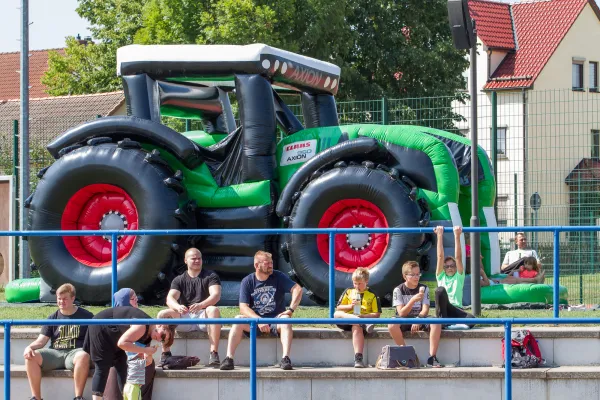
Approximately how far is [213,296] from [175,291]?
0.38 meters

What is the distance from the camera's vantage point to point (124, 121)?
43.0 feet

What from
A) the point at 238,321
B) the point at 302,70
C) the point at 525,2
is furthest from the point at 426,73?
the point at 238,321

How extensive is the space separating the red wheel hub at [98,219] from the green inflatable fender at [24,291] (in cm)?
89

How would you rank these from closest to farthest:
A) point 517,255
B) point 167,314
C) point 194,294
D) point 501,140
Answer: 1. point 167,314
2. point 194,294
3. point 517,255
4. point 501,140

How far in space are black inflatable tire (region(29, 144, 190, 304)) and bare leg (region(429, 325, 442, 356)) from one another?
10.5ft

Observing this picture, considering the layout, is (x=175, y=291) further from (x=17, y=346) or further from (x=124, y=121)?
(x=124, y=121)

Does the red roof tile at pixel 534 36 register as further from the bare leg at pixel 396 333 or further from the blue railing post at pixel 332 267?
the bare leg at pixel 396 333

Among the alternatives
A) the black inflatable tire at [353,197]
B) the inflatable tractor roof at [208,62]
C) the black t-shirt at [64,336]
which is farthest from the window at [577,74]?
the black t-shirt at [64,336]

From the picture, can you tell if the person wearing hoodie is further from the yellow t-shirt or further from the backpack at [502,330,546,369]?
the backpack at [502,330,546,369]

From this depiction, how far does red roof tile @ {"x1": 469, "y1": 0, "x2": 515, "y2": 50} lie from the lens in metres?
45.8

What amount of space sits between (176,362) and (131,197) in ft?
8.67

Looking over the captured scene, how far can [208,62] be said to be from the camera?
13188 mm

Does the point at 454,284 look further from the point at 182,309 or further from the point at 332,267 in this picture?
the point at 182,309

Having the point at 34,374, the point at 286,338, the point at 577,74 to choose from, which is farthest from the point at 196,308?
the point at 577,74
